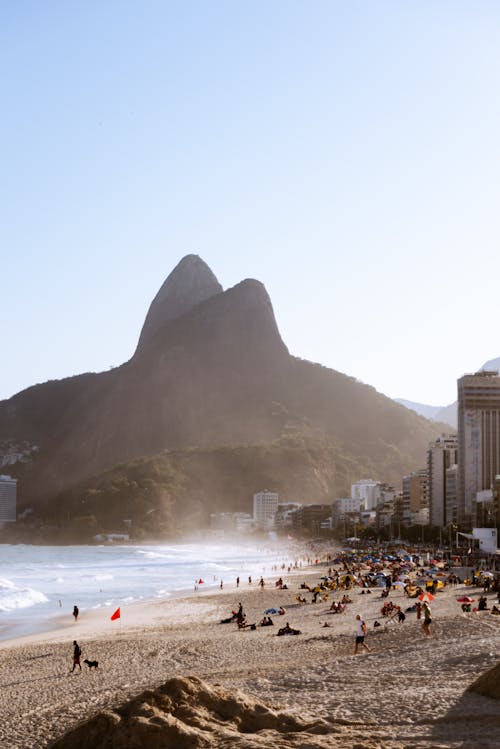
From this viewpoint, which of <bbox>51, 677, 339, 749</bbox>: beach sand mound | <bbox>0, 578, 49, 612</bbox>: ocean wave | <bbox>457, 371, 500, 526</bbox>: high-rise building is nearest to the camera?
<bbox>51, 677, 339, 749</bbox>: beach sand mound

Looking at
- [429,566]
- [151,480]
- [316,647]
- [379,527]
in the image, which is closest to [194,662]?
[316,647]

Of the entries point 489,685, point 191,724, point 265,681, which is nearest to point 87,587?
point 265,681

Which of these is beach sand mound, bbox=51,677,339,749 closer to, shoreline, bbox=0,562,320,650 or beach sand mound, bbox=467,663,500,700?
beach sand mound, bbox=467,663,500,700

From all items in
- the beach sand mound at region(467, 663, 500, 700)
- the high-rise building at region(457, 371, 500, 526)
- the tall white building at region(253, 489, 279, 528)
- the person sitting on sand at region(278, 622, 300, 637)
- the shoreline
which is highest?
the high-rise building at region(457, 371, 500, 526)

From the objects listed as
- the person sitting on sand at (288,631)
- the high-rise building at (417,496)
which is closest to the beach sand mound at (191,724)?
the person sitting on sand at (288,631)

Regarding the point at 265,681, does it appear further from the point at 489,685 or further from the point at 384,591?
the point at 384,591

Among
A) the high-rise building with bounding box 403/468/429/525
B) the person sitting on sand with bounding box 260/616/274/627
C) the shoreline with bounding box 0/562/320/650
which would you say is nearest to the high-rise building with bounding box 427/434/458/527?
the high-rise building with bounding box 403/468/429/525

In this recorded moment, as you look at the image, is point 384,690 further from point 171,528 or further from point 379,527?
point 171,528
